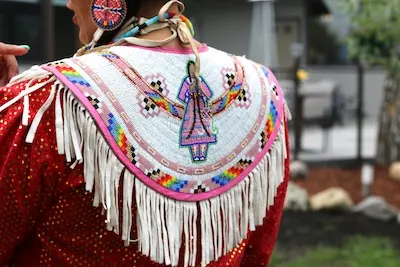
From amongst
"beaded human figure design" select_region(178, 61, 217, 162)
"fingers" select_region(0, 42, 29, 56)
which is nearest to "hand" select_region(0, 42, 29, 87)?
"fingers" select_region(0, 42, 29, 56)

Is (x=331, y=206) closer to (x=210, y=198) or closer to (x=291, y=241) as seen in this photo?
(x=291, y=241)

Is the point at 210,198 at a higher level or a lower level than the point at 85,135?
lower

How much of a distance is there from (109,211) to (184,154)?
19 centimetres

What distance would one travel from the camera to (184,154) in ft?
4.46

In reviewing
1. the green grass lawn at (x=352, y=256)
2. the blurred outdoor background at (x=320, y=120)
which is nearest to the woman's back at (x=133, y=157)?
the blurred outdoor background at (x=320, y=120)

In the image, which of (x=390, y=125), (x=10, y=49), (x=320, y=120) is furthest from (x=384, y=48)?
(x=10, y=49)

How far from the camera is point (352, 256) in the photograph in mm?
5086

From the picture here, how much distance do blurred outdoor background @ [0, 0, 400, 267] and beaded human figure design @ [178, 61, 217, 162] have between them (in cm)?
28

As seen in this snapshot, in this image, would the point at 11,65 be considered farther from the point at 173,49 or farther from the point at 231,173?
the point at 231,173

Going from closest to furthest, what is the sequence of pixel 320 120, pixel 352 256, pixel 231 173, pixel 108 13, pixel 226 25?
pixel 108 13
pixel 231 173
pixel 352 256
pixel 226 25
pixel 320 120

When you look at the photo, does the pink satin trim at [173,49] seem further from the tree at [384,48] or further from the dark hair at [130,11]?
the tree at [384,48]

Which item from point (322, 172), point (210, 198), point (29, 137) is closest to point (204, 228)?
point (210, 198)

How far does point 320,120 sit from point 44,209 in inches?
476

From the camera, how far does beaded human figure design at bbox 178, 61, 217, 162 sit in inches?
53.4
